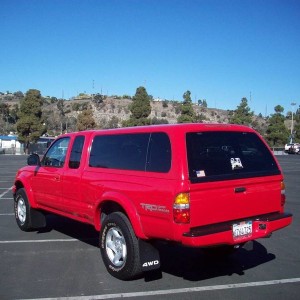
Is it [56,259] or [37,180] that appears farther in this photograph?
[37,180]

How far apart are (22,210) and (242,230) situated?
191 inches

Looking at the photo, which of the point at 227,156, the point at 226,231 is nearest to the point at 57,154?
the point at 227,156

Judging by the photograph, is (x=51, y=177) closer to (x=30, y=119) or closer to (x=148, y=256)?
(x=148, y=256)

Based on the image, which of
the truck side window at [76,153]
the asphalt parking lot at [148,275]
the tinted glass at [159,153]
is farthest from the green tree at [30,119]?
the tinted glass at [159,153]

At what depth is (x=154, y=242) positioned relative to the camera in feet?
17.1

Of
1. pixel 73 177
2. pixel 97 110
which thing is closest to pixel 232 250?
pixel 73 177

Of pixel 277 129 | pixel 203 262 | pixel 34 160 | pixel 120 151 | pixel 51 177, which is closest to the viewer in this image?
pixel 120 151

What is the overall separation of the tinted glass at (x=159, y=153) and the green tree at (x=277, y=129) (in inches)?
2339

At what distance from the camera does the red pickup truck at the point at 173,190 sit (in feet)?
15.5

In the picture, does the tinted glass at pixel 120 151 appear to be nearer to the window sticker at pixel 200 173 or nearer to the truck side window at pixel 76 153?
the truck side window at pixel 76 153

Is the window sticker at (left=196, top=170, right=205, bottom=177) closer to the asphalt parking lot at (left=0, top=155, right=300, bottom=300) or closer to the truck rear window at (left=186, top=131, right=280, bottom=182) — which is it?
the truck rear window at (left=186, top=131, right=280, bottom=182)

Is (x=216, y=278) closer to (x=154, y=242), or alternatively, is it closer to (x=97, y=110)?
(x=154, y=242)

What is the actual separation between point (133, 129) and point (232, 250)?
2467 mm

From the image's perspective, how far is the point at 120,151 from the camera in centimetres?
579
